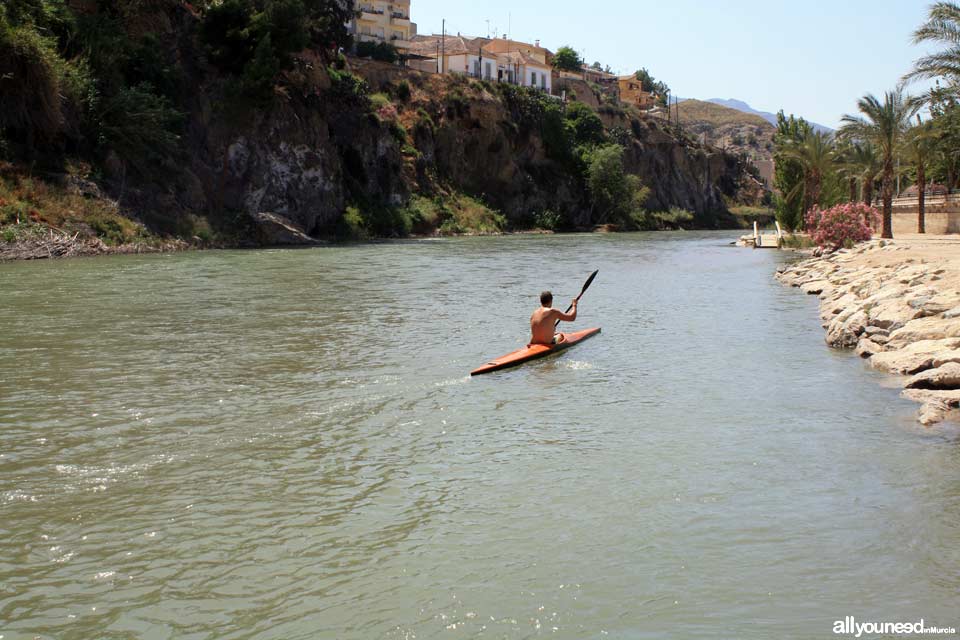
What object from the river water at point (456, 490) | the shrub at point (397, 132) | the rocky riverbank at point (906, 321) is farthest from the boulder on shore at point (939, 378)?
the shrub at point (397, 132)

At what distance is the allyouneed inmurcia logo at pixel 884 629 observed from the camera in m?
5.22

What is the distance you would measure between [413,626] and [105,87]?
132 ft

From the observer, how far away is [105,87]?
4009 cm

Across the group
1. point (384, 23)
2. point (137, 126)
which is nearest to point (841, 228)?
point (137, 126)

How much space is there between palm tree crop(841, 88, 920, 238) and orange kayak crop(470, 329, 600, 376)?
99.6 feet

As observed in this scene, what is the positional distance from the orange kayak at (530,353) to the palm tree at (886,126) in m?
30.4

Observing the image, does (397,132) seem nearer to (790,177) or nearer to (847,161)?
(790,177)

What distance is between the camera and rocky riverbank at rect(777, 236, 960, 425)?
10.7 meters

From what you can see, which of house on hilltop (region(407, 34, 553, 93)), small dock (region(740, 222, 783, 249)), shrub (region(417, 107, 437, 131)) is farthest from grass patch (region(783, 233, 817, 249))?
house on hilltop (region(407, 34, 553, 93))

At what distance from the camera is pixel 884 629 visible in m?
5.28

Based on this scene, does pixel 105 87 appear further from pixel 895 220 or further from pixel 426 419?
pixel 895 220

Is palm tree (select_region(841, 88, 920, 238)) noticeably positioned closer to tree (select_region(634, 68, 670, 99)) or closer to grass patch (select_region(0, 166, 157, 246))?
grass patch (select_region(0, 166, 157, 246))

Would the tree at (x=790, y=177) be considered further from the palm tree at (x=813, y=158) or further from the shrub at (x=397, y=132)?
the shrub at (x=397, y=132)

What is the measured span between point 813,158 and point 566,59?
84.9 meters
